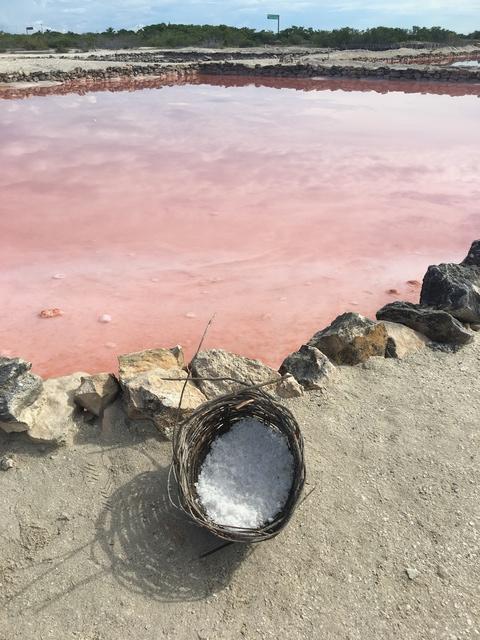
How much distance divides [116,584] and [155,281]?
3451 mm

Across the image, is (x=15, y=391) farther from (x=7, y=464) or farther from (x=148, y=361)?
(x=148, y=361)

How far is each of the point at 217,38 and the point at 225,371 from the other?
49.5m

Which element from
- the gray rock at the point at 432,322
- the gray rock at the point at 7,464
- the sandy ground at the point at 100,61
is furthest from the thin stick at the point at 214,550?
the sandy ground at the point at 100,61

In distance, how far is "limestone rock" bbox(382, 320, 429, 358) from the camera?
381 cm

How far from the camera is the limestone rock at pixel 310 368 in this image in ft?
11.3

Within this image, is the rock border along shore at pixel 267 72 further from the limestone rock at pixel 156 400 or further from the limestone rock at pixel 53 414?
the limestone rock at pixel 156 400

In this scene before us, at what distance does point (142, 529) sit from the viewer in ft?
8.19

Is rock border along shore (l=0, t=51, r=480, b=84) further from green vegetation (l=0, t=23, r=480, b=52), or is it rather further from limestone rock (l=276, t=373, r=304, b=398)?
limestone rock (l=276, t=373, r=304, b=398)

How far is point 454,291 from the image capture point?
166 inches

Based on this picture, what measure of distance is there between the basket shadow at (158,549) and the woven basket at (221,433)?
15cm

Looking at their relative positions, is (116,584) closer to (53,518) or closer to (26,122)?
(53,518)

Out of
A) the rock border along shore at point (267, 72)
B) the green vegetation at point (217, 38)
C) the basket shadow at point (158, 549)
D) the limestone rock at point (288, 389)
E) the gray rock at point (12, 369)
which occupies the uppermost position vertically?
the green vegetation at point (217, 38)

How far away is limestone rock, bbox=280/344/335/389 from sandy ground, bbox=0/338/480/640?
319 mm

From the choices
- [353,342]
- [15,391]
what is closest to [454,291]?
[353,342]
